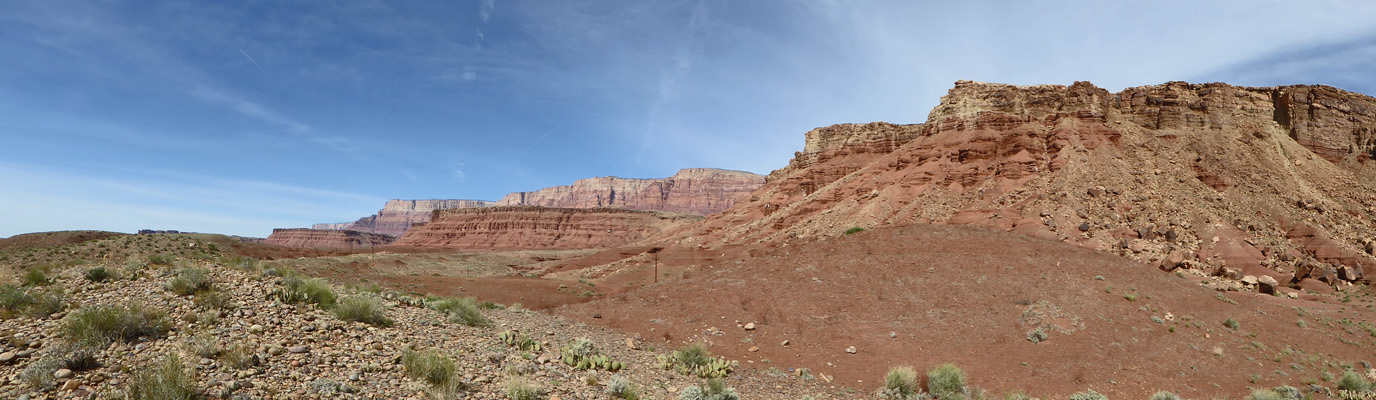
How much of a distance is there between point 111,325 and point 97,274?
402 cm

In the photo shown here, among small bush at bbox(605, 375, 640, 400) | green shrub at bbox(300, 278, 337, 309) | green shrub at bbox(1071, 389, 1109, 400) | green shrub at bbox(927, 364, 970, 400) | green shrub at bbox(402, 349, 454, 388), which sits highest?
green shrub at bbox(300, 278, 337, 309)

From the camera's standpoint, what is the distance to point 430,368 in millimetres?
7602

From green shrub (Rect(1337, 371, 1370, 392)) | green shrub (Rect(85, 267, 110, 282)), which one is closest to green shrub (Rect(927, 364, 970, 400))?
green shrub (Rect(1337, 371, 1370, 392))

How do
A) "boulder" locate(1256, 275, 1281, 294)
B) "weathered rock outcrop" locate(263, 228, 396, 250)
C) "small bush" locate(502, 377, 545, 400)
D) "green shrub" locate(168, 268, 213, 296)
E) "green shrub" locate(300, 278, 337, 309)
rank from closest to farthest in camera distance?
1. "small bush" locate(502, 377, 545, 400)
2. "green shrub" locate(168, 268, 213, 296)
3. "green shrub" locate(300, 278, 337, 309)
4. "boulder" locate(1256, 275, 1281, 294)
5. "weathered rock outcrop" locate(263, 228, 396, 250)

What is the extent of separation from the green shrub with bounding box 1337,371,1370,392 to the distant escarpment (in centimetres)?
1292

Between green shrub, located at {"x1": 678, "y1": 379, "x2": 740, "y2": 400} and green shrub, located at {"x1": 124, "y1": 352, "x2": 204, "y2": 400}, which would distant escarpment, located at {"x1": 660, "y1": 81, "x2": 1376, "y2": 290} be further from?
green shrub, located at {"x1": 124, "y1": 352, "x2": 204, "y2": 400}

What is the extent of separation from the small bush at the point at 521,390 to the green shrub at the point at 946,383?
7937mm

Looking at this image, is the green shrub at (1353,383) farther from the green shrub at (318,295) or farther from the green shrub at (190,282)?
the green shrub at (190,282)

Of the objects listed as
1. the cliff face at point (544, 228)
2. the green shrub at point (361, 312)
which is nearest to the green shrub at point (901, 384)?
the green shrub at point (361, 312)

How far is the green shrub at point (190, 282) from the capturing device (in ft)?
29.9

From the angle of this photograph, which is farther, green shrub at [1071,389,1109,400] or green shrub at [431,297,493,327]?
green shrub at [431,297,493,327]

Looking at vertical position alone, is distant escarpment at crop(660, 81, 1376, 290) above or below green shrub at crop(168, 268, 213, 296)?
above

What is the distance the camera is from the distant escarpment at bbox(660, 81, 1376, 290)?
27797 mm

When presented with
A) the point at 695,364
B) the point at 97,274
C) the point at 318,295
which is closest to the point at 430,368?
the point at 318,295
